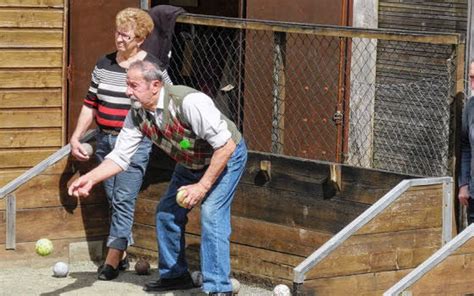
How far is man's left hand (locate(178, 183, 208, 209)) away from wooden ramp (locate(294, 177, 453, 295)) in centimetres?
71

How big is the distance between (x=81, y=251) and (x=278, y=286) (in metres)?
1.89

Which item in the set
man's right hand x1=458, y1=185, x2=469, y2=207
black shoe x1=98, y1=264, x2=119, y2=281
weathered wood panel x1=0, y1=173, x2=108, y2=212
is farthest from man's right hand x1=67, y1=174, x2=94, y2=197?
man's right hand x1=458, y1=185, x2=469, y2=207

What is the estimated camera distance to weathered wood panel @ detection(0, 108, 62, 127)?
32.2ft

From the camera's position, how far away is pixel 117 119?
879 cm

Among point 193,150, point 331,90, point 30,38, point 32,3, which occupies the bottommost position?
point 193,150

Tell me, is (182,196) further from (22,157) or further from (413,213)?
(22,157)

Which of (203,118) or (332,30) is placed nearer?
(203,118)

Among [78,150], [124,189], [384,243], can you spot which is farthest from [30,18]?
[384,243]

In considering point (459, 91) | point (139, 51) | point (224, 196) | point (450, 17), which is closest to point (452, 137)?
point (459, 91)

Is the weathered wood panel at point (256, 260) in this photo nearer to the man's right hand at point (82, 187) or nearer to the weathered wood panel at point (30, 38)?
the man's right hand at point (82, 187)

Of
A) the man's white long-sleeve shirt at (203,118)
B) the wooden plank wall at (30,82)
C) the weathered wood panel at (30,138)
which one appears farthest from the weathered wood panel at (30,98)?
the man's white long-sleeve shirt at (203,118)

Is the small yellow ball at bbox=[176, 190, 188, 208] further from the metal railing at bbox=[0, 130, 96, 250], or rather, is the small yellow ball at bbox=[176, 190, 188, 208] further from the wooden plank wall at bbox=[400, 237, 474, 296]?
the metal railing at bbox=[0, 130, 96, 250]

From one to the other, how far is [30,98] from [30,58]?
0.30 m

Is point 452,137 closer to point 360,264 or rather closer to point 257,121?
point 360,264
